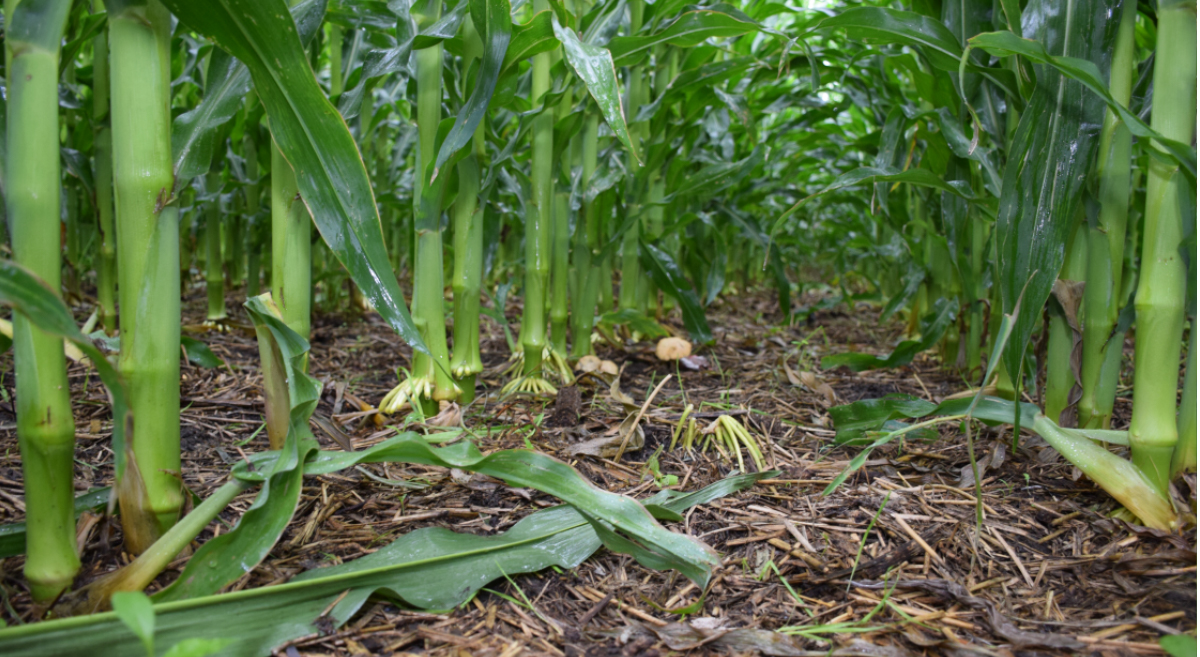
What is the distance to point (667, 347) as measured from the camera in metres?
2.05

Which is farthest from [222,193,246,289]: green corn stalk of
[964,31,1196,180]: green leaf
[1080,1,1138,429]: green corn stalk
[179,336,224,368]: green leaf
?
[1080,1,1138,429]: green corn stalk

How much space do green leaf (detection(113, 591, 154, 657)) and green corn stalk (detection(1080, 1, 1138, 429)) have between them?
Answer: 1.34 metres

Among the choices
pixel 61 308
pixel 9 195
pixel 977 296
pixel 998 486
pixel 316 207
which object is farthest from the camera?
pixel 977 296

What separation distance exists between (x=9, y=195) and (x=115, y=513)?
1.49ft

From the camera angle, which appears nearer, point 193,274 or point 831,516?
point 831,516

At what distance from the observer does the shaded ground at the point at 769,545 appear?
0.79 m

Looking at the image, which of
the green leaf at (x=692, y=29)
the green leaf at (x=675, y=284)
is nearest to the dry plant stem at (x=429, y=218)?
the green leaf at (x=692, y=29)

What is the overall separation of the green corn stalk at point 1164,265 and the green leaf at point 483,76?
0.95 meters

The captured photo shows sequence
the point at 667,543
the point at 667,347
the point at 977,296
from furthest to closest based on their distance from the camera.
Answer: the point at 667,347 → the point at 977,296 → the point at 667,543

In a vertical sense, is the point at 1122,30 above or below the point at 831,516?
above

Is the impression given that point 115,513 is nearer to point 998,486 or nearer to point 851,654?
point 851,654

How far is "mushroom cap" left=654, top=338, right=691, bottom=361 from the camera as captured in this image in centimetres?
204

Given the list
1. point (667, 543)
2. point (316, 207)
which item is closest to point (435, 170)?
point (316, 207)

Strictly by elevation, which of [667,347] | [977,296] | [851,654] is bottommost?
[851,654]
